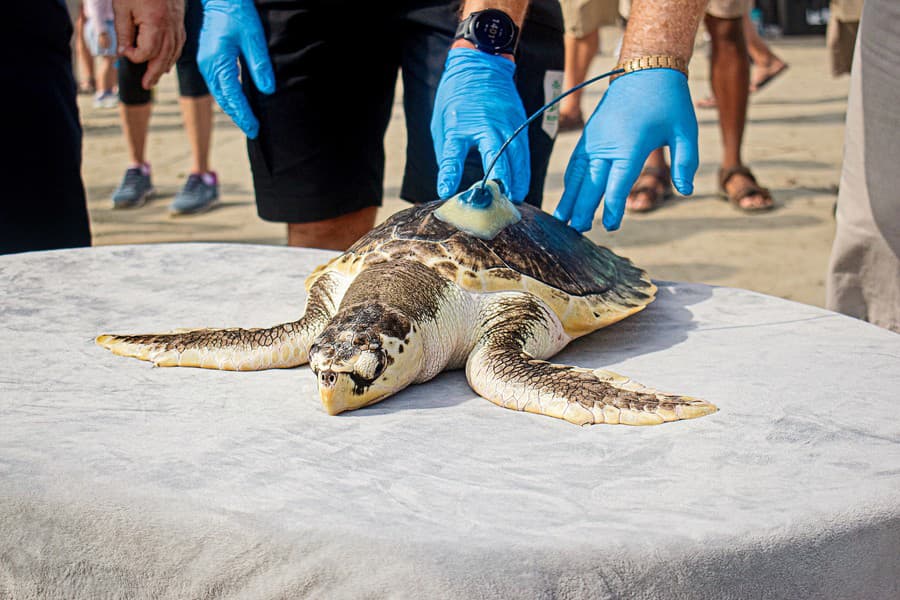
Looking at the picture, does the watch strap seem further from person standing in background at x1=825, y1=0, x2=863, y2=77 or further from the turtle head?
person standing in background at x1=825, y1=0, x2=863, y2=77

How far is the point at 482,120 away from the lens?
156cm

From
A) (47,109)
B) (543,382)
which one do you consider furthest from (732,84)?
(543,382)

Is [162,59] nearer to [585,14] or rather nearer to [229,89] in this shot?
[229,89]

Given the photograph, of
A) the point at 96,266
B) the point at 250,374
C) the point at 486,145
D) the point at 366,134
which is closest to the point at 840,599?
the point at 250,374

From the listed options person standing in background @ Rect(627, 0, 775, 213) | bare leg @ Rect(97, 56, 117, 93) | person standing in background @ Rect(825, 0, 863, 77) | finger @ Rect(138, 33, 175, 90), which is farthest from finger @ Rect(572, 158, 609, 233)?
bare leg @ Rect(97, 56, 117, 93)

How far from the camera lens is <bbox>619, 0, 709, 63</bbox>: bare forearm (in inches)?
59.9

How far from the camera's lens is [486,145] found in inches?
61.1

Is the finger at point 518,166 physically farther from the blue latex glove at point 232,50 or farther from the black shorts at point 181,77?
the black shorts at point 181,77

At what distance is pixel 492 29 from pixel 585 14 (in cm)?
401

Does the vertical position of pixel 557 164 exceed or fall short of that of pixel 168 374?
it falls short

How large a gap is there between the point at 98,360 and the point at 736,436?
2.93 ft

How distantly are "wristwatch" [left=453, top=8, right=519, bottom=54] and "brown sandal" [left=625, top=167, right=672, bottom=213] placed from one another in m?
3.01

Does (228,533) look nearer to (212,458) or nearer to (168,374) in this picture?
(212,458)

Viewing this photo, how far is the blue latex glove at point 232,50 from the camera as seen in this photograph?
1906 millimetres
